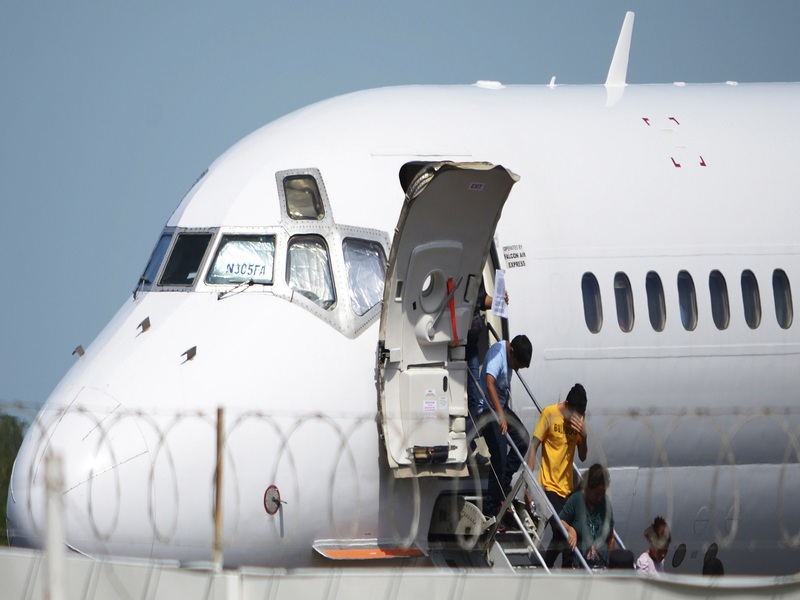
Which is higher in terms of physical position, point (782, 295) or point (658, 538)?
point (782, 295)

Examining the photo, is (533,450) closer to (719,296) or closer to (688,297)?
(688,297)

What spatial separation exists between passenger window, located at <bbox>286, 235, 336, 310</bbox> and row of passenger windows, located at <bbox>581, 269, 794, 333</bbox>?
117 inches

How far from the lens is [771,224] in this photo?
16.8 m

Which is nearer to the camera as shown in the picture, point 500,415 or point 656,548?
point 500,415

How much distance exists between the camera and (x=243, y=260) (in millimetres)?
14250

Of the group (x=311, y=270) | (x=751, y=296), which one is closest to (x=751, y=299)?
(x=751, y=296)

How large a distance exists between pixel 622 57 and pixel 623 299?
4432 mm

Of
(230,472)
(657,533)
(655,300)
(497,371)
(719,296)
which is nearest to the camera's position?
(230,472)

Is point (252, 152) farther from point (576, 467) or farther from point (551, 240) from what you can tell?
point (576, 467)

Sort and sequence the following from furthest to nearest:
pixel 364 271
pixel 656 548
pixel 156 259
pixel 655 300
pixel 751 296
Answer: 1. pixel 751 296
2. pixel 655 300
3. pixel 156 259
4. pixel 364 271
5. pixel 656 548

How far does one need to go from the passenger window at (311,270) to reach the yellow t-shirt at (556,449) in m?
2.41

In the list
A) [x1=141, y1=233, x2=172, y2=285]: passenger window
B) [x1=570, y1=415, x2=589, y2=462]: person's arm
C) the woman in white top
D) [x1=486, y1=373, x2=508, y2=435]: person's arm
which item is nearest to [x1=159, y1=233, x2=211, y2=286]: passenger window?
[x1=141, y1=233, x2=172, y2=285]: passenger window

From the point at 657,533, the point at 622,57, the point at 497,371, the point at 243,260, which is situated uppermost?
the point at 622,57

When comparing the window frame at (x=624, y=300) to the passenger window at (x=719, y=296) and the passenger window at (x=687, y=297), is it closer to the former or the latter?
the passenger window at (x=687, y=297)
